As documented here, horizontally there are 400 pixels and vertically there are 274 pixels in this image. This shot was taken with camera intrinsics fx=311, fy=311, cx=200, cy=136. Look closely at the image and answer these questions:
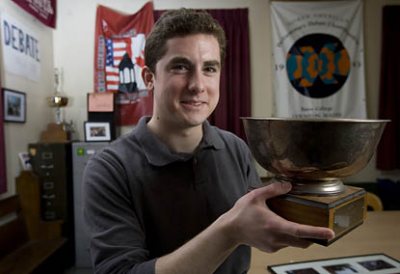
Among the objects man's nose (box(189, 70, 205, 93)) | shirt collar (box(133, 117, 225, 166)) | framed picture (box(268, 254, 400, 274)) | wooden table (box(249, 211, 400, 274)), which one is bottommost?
wooden table (box(249, 211, 400, 274))

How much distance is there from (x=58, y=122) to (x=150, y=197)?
2.81 m

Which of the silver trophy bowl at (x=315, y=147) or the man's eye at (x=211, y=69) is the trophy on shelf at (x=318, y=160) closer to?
the silver trophy bowl at (x=315, y=147)

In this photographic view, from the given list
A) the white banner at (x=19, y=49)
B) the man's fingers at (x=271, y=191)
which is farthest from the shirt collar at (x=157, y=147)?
the white banner at (x=19, y=49)

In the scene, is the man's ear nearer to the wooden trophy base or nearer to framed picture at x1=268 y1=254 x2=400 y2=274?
the wooden trophy base

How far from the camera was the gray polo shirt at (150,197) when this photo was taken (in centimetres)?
74

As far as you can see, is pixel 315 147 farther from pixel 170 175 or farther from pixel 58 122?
pixel 58 122

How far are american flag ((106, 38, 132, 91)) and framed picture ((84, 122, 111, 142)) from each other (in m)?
0.42

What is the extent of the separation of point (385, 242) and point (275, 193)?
1.14m

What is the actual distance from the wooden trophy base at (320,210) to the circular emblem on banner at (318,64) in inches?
114

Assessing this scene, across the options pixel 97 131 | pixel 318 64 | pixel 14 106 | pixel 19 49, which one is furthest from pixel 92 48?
pixel 318 64

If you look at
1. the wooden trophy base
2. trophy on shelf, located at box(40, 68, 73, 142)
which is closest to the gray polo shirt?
the wooden trophy base

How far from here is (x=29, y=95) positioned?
299 centimetres

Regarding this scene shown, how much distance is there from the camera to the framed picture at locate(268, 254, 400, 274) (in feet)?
3.65

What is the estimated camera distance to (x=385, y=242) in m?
1.40
